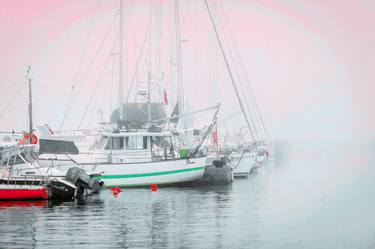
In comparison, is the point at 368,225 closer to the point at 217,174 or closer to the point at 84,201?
the point at 84,201

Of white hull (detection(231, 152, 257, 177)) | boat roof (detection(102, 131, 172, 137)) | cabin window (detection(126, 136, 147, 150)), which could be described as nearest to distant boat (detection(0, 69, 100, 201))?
boat roof (detection(102, 131, 172, 137))

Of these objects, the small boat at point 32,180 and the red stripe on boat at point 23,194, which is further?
the small boat at point 32,180

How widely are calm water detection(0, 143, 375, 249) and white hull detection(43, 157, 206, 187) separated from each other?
154 inches

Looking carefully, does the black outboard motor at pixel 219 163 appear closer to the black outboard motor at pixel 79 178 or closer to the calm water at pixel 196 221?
the calm water at pixel 196 221

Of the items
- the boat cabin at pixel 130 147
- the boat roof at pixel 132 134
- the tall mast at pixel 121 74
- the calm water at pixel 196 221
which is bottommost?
the calm water at pixel 196 221

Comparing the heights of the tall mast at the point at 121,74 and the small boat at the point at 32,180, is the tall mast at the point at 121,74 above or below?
above

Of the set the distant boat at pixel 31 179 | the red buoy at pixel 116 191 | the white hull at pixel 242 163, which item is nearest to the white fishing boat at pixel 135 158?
→ the red buoy at pixel 116 191

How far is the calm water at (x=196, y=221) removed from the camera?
28.5 m

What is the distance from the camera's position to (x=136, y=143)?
59.7m

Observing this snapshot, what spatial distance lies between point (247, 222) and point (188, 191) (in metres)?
20.9

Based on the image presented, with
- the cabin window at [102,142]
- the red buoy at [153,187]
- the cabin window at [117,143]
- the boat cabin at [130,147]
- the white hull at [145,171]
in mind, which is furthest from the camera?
the cabin window at [102,142]

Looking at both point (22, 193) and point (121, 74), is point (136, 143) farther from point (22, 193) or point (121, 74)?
point (22, 193)

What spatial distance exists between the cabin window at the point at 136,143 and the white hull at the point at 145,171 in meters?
2.27

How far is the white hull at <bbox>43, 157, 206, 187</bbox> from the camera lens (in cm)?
5641
